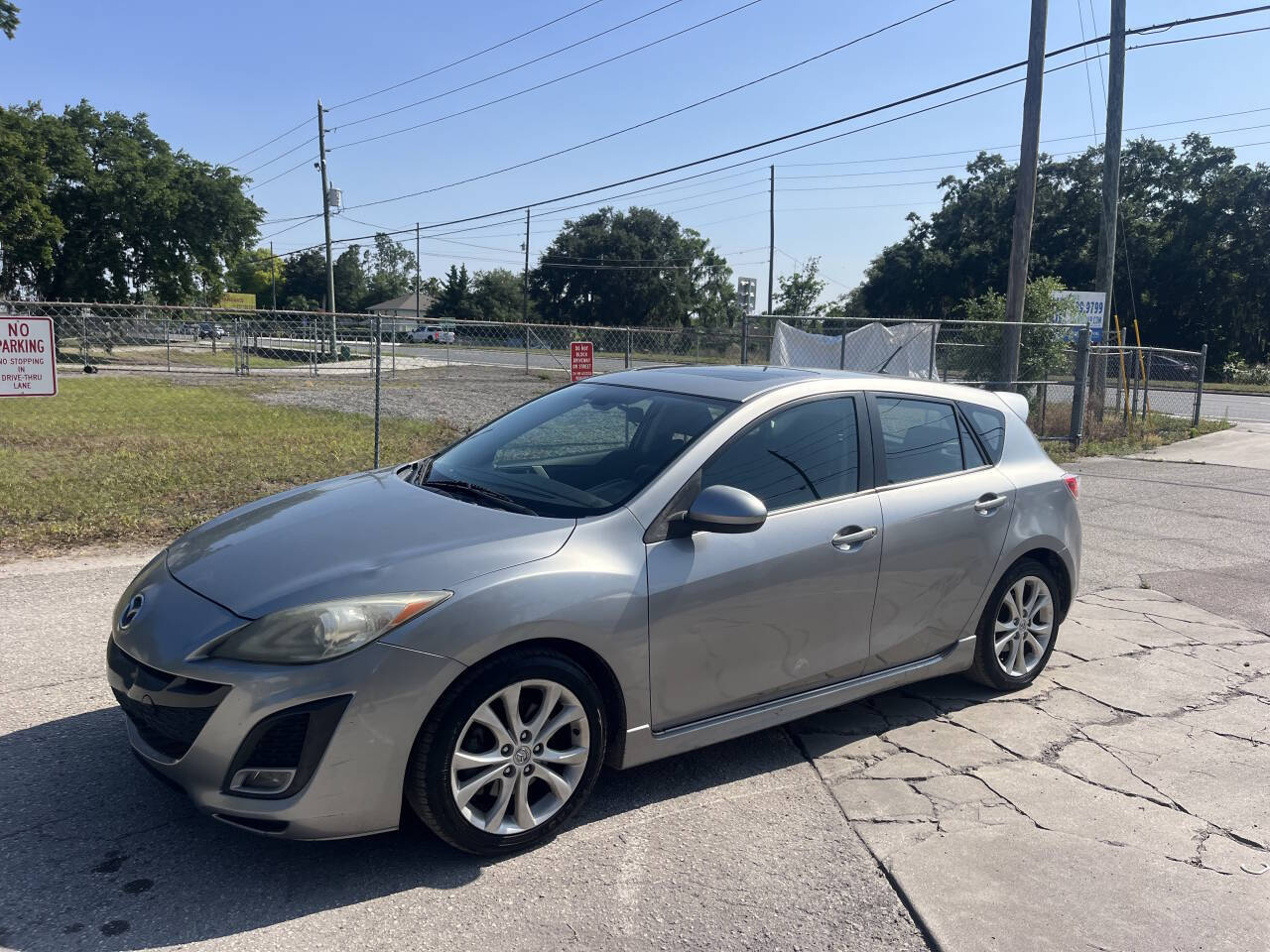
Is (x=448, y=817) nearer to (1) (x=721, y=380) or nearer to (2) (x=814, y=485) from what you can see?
(2) (x=814, y=485)

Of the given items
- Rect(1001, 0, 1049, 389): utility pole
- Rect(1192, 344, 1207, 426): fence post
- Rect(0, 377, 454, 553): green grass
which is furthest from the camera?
Rect(1192, 344, 1207, 426): fence post

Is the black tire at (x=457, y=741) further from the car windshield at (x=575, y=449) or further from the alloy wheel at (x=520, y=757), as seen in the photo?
the car windshield at (x=575, y=449)

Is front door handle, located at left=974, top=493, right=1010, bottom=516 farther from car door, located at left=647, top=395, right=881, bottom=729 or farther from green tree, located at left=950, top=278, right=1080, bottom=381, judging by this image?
green tree, located at left=950, top=278, right=1080, bottom=381

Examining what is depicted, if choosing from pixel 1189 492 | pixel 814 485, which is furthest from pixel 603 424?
pixel 1189 492

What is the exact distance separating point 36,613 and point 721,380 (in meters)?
4.12

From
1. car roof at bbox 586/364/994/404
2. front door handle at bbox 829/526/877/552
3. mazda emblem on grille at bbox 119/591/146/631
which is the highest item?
car roof at bbox 586/364/994/404

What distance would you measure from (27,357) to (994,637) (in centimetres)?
779

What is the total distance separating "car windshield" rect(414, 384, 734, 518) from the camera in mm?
3668

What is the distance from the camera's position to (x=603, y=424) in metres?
4.26

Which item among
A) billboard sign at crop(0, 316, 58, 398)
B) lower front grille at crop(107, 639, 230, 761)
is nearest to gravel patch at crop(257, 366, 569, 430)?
billboard sign at crop(0, 316, 58, 398)

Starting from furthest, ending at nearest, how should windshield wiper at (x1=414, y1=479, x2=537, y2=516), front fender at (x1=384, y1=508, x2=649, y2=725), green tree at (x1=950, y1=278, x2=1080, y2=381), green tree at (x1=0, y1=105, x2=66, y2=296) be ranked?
green tree at (x1=0, y1=105, x2=66, y2=296) → green tree at (x1=950, y1=278, x2=1080, y2=381) → windshield wiper at (x1=414, y1=479, x2=537, y2=516) → front fender at (x1=384, y1=508, x2=649, y2=725)

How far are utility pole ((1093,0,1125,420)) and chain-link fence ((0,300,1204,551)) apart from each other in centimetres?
12

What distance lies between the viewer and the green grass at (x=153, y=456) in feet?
24.6

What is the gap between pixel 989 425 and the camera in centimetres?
480
